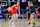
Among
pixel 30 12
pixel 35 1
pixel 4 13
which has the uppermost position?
pixel 35 1

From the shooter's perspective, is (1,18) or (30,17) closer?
(30,17)

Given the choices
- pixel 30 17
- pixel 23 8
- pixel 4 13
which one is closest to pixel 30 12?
pixel 30 17

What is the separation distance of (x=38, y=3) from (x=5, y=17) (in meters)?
2.05

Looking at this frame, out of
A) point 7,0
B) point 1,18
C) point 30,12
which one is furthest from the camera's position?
point 1,18

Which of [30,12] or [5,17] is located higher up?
[30,12]

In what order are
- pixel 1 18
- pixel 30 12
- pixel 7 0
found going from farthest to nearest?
1. pixel 1 18
2. pixel 7 0
3. pixel 30 12

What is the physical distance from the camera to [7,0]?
461cm

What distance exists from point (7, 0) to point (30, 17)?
207cm

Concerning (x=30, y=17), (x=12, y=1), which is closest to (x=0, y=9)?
(x=12, y=1)

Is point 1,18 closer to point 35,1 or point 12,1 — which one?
point 12,1

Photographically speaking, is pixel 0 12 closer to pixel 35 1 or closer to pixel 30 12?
pixel 35 1

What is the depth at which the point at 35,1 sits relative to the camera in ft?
15.6

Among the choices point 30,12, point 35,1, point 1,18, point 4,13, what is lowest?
point 1,18

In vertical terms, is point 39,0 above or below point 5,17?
above
